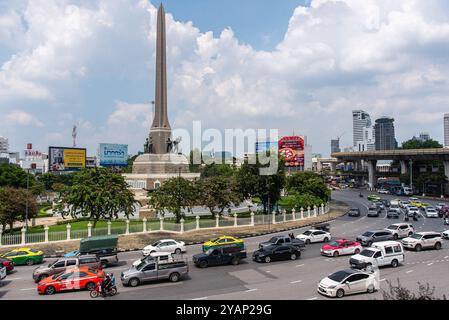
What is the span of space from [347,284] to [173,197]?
24287 millimetres

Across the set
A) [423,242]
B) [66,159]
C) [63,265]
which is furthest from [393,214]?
[66,159]

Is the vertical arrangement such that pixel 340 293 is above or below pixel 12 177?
below

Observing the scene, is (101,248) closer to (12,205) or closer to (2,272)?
(2,272)

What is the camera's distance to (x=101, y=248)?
25359 millimetres

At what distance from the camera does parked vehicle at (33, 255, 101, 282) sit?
20250 mm

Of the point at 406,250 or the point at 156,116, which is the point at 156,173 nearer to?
the point at 156,116

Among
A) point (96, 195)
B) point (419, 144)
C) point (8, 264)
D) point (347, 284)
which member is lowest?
point (8, 264)

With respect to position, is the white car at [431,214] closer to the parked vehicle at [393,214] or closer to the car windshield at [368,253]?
the parked vehicle at [393,214]

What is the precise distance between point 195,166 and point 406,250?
371ft

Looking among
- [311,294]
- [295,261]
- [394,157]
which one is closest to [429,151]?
[394,157]

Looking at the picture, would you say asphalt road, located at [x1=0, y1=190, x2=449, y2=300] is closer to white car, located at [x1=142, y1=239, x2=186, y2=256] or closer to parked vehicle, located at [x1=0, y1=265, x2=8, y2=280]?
parked vehicle, located at [x1=0, y1=265, x2=8, y2=280]

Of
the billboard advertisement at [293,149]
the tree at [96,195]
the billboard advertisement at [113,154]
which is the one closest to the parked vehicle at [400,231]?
the tree at [96,195]

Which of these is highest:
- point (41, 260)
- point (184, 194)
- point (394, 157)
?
point (394, 157)

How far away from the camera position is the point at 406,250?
27.9 m
